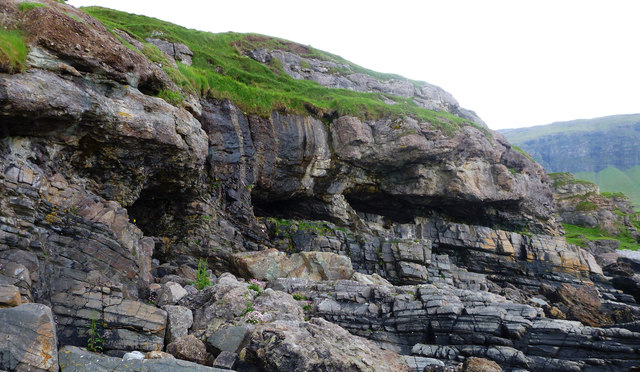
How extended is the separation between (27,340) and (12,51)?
33.8 ft

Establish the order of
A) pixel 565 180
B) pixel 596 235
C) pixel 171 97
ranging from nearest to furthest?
1. pixel 171 97
2. pixel 596 235
3. pixel 565 180

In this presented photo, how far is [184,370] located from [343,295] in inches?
361

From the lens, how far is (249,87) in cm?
2978

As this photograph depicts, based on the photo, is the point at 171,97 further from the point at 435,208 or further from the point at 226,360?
the point at 435,208

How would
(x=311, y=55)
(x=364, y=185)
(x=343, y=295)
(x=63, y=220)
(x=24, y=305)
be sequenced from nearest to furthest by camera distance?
A: (x=24, y=305) < (x=63, y=220) < (x=343, y=295) < (x=364, y=185) < (x=311, y=55)

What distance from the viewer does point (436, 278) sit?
3125cm

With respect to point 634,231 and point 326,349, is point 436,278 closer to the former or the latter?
point 326,349

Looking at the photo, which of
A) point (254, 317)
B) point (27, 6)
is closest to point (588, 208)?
point (254, 317)

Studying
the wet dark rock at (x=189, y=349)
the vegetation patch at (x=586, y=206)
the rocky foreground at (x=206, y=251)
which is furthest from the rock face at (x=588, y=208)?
the wet dark rock at (x=189, y=349)

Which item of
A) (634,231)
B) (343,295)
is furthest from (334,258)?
(634,231)

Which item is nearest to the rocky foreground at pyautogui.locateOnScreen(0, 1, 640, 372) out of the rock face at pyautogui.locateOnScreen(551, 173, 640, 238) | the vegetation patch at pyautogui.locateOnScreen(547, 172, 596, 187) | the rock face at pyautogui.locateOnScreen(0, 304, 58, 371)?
the rock face at pyautogui.locateOnScreen(0, 304, 58, 371)

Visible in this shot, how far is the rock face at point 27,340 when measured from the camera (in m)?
8.04

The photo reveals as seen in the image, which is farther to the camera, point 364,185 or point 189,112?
point 364,185

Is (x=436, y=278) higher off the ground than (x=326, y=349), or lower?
lower
